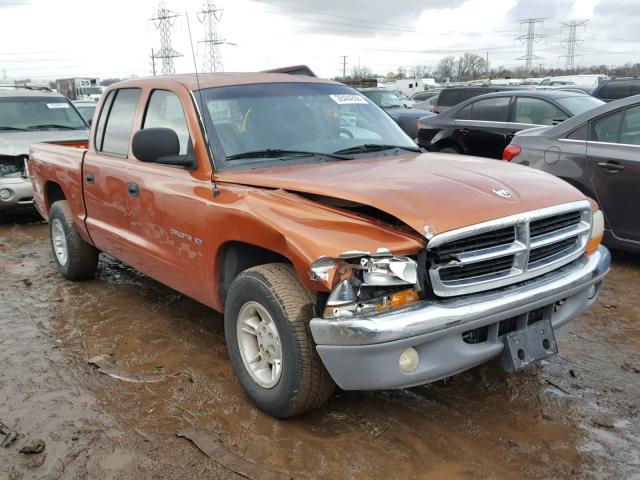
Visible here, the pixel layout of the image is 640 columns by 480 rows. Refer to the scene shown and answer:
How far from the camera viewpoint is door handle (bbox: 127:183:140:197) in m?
4.23

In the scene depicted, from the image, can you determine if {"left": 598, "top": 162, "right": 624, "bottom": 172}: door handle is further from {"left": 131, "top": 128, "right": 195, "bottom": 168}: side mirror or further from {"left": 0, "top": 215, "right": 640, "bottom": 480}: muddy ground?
{"left": 131, "top": 128, "right": 195, "bottom": 168}: side mirror

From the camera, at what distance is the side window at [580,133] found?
234 inches

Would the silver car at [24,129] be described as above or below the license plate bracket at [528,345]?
above

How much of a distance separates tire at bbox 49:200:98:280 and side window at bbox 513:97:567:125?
616 cm

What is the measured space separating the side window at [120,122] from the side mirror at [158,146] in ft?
3.32

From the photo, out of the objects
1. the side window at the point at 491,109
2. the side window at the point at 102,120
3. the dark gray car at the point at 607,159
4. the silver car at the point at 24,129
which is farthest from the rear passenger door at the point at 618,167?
the silver car at the point at 24,129

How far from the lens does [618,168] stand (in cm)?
548

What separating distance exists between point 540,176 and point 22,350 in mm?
3638

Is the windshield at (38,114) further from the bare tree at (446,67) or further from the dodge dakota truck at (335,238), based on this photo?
the bare tree at (446,67)

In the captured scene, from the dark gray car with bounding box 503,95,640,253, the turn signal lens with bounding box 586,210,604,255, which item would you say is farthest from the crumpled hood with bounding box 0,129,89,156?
the turn signal lens with bounding box 586,210,604,255

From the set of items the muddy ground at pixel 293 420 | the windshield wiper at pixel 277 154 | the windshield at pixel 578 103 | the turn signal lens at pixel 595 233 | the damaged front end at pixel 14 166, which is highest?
the windshield wiper at pixel 277 154

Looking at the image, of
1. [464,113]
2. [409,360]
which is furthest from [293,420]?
[464,113]

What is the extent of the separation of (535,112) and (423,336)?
6956 mm

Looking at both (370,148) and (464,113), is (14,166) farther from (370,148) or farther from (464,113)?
(464,113)
